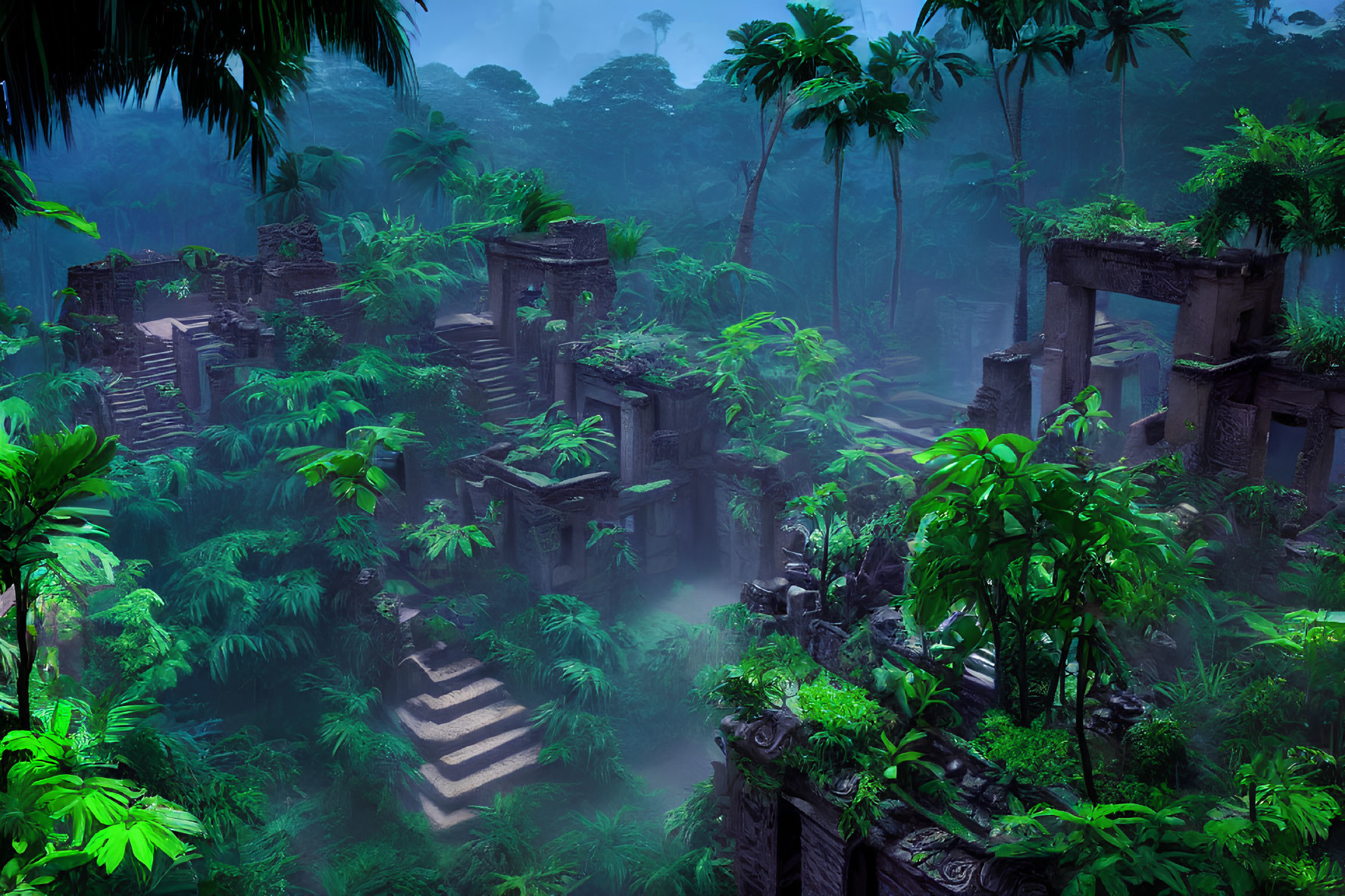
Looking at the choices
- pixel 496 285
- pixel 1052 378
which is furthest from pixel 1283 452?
pixel 496 285

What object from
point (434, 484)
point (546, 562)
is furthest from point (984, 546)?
point (434, 484)

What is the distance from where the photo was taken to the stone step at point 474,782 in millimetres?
17000

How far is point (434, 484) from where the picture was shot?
23562mm

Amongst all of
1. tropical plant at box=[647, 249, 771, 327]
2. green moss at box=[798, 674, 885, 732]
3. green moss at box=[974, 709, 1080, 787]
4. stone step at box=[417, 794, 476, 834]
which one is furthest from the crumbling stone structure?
green moss at box=[974, 709, 1080, 787]

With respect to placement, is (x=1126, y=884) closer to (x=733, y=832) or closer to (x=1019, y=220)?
(x=733, y=832)

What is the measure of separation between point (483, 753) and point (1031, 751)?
1134 cm

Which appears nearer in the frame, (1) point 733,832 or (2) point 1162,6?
(1) point 733,832

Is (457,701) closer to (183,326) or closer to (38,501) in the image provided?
(38,501)

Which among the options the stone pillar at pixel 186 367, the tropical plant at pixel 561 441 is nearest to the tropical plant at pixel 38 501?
the tropical plant at pixel 561 441

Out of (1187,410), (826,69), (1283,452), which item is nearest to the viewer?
(1187,410)

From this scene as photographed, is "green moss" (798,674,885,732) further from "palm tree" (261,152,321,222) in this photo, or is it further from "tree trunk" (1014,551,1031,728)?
"palm tree" (261,152,321,222)

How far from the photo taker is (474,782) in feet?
56.6

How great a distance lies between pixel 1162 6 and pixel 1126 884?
982 inches

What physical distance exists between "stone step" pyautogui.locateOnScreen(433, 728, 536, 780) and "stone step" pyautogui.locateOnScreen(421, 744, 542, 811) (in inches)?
3.1
